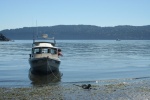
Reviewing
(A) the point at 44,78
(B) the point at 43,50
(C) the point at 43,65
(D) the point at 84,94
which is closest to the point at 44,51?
(B) the point at 43,50

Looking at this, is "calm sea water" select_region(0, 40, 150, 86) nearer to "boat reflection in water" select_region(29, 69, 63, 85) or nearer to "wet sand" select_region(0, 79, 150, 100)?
"boat reflection in water" select_region(29, 69, 63, 85)

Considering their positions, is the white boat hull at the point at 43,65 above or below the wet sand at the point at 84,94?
above

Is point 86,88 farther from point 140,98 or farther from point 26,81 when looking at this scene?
point 26,81

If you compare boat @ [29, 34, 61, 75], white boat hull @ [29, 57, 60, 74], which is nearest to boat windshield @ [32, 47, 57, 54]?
boat @ [29, 34, 61, 75]

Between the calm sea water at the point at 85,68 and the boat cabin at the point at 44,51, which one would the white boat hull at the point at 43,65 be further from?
the calm sea water at the point at 85,68

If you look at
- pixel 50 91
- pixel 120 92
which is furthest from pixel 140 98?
pixel 50 91

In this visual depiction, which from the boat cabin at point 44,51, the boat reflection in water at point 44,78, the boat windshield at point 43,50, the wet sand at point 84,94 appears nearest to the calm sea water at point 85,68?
the boat reflection in water at point 44,78

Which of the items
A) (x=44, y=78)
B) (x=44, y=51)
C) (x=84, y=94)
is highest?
(x=44, y=51)

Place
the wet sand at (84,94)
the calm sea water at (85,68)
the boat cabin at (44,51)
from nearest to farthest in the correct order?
the wet sand at (84,94)
the calm sea water at (85,68)
the boat cabin at (44,51)

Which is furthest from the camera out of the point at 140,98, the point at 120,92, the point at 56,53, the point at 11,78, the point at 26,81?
the point at 56,53

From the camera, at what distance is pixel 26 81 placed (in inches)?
1133

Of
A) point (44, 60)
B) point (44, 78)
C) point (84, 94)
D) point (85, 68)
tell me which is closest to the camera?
point (84, 94)

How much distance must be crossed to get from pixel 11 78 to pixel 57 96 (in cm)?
1249

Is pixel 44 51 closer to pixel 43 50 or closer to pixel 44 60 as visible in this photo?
pixel 43 50
